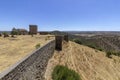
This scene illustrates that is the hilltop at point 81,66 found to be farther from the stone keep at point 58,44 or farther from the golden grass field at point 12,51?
→ the golden grass field at point 12,51

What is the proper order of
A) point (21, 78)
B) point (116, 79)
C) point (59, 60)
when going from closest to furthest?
point (21, 78) → point (59, 60) → point (116, 79)

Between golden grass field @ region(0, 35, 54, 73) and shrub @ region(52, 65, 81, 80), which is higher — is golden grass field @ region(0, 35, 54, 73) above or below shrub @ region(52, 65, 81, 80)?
above

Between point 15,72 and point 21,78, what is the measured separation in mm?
960

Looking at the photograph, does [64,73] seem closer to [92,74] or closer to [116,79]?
[92,74]

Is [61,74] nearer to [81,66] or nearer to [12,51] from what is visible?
[12,51]

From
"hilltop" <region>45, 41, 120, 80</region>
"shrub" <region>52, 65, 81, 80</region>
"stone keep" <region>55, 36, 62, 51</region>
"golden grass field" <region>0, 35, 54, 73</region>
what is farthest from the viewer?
"stone keep" <region>55, 36, 62, 51</region>

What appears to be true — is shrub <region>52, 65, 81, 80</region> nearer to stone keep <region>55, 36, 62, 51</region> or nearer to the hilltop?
the hilltop

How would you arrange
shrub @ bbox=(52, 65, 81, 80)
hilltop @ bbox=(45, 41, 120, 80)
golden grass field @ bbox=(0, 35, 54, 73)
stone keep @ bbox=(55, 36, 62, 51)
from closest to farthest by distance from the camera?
golden grass field @ bbox=(0, 35, 54, 73), shrub @ bbox=(52, 65, 81, 80), hilltop @ bbox=(45, 41, 120, 80), stone keep @ bbox=(55, 36, 62, 51)

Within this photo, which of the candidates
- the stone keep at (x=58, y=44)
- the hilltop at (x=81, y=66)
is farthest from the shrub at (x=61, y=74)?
the stone keep at (x=58, y=44)

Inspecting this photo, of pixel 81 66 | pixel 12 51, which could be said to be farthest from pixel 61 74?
pixel 81 66

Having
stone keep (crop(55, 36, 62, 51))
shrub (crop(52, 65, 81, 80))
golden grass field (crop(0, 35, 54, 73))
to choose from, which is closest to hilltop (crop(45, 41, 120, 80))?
shrub (crop(52, 65, 81, 80))

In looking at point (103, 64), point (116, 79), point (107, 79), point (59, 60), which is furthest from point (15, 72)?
point (103, 64)

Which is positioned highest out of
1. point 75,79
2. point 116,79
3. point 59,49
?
point 59,49

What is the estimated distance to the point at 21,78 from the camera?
8.52m
